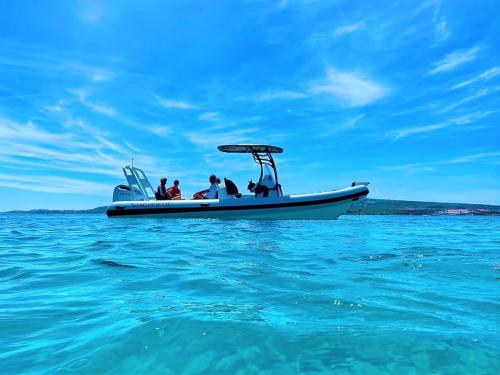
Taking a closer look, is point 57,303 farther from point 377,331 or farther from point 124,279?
point 377,331

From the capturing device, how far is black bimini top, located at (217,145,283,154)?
17.4 m

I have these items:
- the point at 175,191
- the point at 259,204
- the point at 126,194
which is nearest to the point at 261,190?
the point at 259,204

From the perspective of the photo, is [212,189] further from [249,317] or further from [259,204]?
[249,317]

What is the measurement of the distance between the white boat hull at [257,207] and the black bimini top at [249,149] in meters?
2.23

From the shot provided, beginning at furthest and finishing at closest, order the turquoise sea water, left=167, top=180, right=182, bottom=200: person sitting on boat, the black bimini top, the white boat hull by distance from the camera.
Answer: left=167, top=180, right=182, bottom=200: person sitting on boat < the black bimini top < the white boat hull < the turquoise sea water

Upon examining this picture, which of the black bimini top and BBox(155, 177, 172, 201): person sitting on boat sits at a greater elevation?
the black bimini top

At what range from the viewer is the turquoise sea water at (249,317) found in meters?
2.18

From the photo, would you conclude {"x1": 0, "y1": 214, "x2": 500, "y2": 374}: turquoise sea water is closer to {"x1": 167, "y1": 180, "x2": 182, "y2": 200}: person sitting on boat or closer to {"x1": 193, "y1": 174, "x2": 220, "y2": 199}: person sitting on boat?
{"x1": 193, "y1": 174, "x2": 220, "y2": 199}: person sitting on boat

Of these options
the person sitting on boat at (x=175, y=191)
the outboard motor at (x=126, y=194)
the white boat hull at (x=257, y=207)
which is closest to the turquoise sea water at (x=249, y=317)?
the white boat hull at (x=257, y=207)

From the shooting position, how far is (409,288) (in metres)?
3.88

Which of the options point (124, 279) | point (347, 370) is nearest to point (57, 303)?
point (124, 279)

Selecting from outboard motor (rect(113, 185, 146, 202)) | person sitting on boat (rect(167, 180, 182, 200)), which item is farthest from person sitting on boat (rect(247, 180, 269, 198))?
outboard motor (rect(113, 185, 146, 202))

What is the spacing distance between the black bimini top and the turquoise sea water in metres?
12.1

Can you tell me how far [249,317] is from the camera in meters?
2.90
